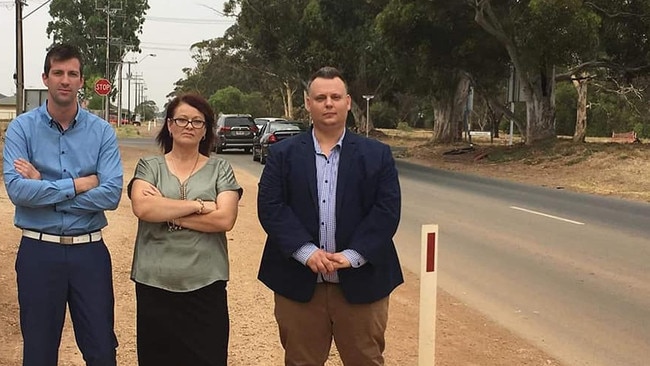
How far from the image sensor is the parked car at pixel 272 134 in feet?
79.1

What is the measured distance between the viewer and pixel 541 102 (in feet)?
86.3

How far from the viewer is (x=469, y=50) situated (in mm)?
26672

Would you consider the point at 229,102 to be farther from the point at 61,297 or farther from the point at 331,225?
the point at 331,225

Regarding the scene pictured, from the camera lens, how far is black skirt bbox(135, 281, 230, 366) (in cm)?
352

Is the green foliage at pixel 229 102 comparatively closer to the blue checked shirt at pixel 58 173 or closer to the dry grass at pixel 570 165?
the dry grass at pixel 570 165

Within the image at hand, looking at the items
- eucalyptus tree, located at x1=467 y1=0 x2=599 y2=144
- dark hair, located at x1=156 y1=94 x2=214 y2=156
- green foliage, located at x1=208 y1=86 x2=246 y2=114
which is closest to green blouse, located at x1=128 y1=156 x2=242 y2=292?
dark hair, located at x1=156 y1=94 x2=214 y2=156

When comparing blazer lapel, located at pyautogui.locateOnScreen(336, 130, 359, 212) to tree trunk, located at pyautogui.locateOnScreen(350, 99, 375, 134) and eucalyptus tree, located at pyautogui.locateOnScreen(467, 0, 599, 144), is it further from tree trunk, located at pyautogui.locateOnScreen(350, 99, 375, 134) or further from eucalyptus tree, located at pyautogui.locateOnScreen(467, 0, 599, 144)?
tree trunk, located at pyautogui.locateOnScreen(350, 99, 375, 134)

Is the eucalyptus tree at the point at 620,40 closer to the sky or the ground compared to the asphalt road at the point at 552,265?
closer to the sky

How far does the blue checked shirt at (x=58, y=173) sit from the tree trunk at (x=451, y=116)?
34964 millimetres

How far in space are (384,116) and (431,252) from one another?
7573 cm

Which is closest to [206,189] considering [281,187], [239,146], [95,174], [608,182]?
[281,187]

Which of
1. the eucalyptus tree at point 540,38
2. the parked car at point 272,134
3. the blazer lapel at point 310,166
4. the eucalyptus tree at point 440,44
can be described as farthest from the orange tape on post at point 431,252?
the eucalyptus tree at point 440,44

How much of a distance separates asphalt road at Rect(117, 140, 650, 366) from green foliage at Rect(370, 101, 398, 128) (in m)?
60.3

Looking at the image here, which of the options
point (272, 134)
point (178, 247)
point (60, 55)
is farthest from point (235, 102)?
point (178, 247)
